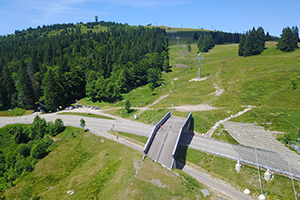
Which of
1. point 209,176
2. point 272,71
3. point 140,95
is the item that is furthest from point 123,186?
point 272,71

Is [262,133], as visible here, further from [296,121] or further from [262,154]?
[296,121]

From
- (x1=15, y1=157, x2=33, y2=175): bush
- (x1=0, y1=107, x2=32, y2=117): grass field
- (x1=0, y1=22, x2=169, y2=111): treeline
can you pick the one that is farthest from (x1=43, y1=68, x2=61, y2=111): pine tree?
(x1=15, y1=157, x2=33, y2=175): bush

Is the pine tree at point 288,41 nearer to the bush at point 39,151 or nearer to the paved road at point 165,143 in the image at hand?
the paved road at point 165,143

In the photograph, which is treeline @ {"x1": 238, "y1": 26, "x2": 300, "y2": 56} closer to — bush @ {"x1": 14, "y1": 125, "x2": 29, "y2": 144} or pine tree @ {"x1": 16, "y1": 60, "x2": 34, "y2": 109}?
bush @ {"x1": 14, "y1": 125, "x2": 29, "y2": 144}

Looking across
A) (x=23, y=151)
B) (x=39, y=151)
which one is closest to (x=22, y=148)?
(x=23, y=151)

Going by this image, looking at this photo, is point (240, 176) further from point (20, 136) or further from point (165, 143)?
point (20, 136)
